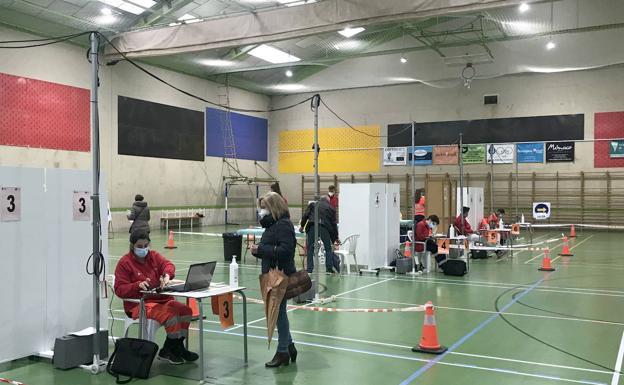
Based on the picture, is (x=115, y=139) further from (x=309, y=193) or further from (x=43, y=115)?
(x=309, y=193)

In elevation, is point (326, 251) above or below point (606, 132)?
below

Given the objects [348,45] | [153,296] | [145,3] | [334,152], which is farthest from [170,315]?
[334,152]

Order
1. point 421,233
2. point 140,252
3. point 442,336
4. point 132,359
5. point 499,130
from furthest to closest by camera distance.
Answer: point 499,130, point 421,233, point 442,336, point 140,252, point 132,359

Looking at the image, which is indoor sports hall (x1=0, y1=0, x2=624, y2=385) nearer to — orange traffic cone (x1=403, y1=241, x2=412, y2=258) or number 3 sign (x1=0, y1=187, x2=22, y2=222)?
number 3 sign (x1=0, y1=187, x2=22, y2=222)

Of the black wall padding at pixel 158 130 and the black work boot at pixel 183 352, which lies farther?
the black wall padding at pixel 158 130

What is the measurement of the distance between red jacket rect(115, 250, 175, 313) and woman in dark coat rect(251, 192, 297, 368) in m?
0.97

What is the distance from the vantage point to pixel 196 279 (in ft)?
17.0

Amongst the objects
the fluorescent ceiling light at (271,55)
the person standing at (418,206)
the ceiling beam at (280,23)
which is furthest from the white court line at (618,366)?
the fluorescent ceiling light at (271,55)

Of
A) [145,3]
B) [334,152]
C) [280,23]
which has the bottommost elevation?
[334,152]

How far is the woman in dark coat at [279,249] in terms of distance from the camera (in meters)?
5.28

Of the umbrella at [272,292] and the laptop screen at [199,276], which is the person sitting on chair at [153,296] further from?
the umbrella at [272,292]

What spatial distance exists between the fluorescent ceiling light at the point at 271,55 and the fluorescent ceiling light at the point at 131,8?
214 inches

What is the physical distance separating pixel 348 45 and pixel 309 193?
8863 mm

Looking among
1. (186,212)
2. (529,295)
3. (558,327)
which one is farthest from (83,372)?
(186,212)
